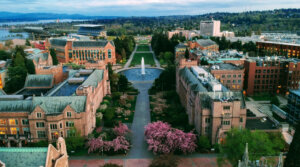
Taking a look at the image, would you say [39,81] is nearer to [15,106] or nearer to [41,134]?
[15,106]

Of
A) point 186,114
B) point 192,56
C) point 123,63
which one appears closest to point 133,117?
point 186,114

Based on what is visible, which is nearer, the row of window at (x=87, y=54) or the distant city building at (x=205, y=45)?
the row of window at (x=87, y=54)

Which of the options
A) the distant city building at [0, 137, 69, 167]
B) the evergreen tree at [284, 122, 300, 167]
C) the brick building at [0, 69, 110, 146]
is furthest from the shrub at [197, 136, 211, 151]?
the distant city building at [0, 137, 69, 167]

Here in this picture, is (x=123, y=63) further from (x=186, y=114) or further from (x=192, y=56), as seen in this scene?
(x=186, y=114)

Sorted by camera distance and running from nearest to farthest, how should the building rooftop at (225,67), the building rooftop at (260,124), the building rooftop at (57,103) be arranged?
the building rooftop at (57,103), the building rooftop at (260,124), the building rooftop at (225,67)

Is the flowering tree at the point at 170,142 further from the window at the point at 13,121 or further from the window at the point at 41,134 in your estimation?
the window at the point at 13,121

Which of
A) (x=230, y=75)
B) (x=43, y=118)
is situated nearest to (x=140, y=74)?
(x=230, y=75)

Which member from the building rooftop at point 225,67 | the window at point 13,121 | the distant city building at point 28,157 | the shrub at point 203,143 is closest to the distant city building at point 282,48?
the building rooftop at point 225,67
